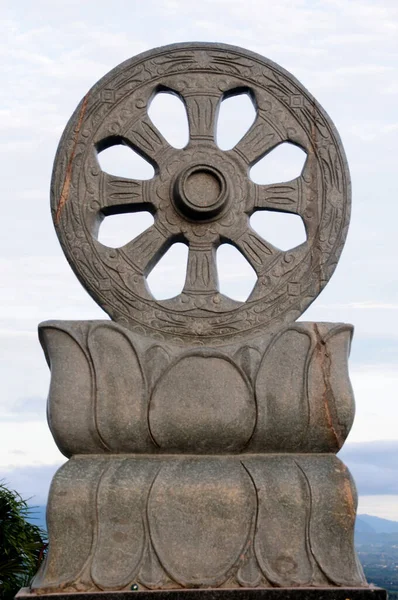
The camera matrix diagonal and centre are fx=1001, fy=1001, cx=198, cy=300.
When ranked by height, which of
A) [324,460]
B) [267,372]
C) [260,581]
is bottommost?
[260,581]

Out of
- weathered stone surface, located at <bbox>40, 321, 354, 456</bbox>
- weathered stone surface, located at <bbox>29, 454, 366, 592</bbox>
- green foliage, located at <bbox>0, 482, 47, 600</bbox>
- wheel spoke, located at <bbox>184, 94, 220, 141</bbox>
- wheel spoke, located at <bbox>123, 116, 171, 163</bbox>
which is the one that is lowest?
green foliage, located at <bbox>0, 482, 47, 600</bbox>

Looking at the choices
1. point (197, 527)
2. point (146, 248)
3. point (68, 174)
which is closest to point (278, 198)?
point (146, 248)

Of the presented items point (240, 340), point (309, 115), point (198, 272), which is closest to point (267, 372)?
point (240, 340)

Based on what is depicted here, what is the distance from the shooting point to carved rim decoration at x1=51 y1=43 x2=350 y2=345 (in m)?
6.41

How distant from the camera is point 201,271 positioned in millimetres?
6516

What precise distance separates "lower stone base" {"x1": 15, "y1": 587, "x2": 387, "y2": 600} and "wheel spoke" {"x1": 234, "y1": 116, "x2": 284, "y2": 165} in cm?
277

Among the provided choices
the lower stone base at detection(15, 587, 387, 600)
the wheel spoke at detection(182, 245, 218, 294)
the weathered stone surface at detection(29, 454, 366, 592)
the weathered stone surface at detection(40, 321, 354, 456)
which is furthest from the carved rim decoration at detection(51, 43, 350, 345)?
the lower stone base at detection(15, 587, 387, 600)

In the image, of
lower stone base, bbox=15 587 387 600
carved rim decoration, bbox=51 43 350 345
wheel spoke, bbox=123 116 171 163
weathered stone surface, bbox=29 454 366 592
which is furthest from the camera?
wheel spoke, bbox=123 116 171 163

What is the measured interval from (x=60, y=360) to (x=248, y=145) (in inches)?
75.3

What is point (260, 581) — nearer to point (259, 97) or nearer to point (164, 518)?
point (164, 518)

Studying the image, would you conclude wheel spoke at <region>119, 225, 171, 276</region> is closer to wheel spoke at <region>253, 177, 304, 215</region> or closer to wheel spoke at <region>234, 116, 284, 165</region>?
wheel spoke at <region>253, 177, 304, 215</region>

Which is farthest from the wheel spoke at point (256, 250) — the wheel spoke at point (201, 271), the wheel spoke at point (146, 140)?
the wheel spoke at point (146, 140)

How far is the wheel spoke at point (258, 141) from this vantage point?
22.0ft

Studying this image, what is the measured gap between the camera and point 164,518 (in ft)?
19.1
